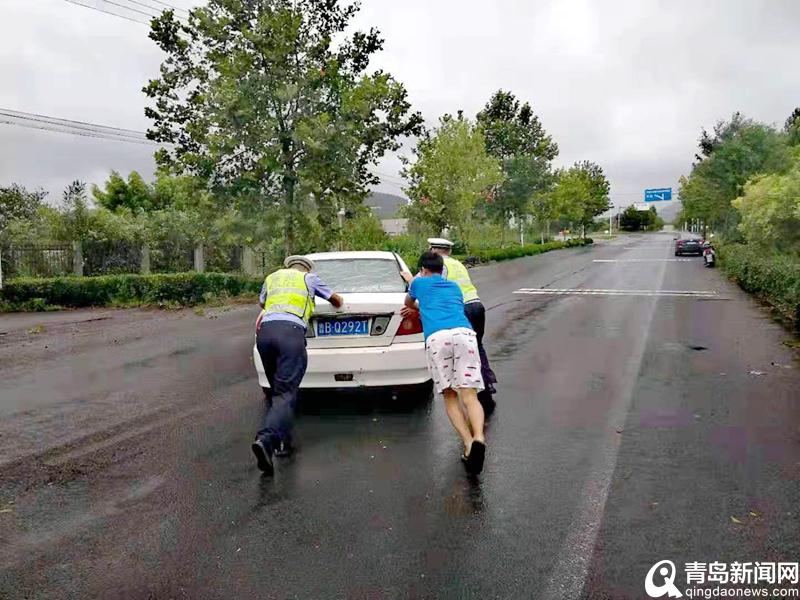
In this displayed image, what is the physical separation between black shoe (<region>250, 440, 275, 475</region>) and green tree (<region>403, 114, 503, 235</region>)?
105ft

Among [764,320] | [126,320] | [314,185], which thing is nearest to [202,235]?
[314,185]

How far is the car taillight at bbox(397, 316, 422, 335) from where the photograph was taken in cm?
596

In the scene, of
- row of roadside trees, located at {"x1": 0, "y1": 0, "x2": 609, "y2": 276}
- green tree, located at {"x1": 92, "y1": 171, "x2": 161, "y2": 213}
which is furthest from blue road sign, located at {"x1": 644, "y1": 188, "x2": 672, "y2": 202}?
row of roadside trees, located at {"x1": 0, "y1": 0, "x2": 609, "y2": 276}

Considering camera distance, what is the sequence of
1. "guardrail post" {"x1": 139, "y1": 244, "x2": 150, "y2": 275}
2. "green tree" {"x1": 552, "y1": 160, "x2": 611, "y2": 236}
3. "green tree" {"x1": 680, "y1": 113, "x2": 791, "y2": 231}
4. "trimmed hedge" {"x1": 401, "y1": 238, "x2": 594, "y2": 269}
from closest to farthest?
1. "guardrail post" {"x1": 139, "y1": 244, "x2": 150, "y2": 275}
2. "green tree" {"x1": 680, "y1": 113, "x2": 791, "y2": 231}
3. "trimmed hedge" {"x1": 401, "y1": 238, "x2": 594, "y2": 269}
4. "green tree" {"x1": 552, "y1": 160, "x2": 611, "y2": 236}

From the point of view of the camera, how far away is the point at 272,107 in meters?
18.6

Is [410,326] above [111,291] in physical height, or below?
above

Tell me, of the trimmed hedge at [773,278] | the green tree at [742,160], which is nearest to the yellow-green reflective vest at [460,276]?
the trimmed hedge at [773,278]

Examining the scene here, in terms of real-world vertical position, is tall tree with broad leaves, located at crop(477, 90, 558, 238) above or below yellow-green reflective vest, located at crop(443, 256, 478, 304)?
above

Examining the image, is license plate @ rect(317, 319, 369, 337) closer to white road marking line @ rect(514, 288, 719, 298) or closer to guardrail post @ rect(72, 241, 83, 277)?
white road marking line @ rect(514, 288, 719, 298)

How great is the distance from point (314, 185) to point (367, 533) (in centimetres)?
1549

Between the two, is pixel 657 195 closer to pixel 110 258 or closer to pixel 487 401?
pixel 110 258

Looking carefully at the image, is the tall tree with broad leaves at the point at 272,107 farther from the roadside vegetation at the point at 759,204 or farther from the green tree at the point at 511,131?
the green tree at the point at 511,131

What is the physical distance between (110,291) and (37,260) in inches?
137

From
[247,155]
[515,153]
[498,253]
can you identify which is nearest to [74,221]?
[247,155]
